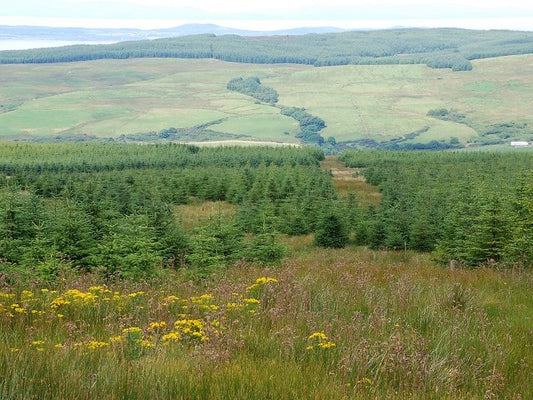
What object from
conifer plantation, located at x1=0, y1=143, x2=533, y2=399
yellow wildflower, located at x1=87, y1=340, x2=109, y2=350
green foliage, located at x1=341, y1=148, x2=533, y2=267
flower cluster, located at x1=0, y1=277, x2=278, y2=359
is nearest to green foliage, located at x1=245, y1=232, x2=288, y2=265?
conifer plantation, located at x1=0, y1=143, x2=533, y2=399

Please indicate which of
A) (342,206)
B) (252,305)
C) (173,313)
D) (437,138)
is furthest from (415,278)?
(437,138)

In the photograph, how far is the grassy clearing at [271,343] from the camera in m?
4.51

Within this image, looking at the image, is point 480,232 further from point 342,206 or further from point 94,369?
point 342,206

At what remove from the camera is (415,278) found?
33.4ft

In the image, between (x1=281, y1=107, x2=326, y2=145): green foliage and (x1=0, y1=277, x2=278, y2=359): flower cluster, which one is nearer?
(x1=0, y1=277, x2=278, y2=359): flower cluster

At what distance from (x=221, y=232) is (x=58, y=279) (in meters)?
7.50

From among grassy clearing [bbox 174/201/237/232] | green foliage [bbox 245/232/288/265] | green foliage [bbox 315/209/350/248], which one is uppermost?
green foliage [bbox 245/232/288/265]

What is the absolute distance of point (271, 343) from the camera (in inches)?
229

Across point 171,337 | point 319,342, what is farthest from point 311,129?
point 171,337

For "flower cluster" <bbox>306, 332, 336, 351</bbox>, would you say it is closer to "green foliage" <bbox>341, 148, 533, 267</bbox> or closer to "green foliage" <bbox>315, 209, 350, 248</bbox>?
"green foliage" <bbox>341, 148, 533, 267</bbox>

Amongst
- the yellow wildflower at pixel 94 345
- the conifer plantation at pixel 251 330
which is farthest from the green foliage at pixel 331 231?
the yellow wildflower at pixel 94 345

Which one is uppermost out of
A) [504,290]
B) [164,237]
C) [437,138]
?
[504,290]

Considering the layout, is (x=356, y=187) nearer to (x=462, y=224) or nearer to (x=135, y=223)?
(x=462, y=224)

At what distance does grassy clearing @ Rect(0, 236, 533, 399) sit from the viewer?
451 centimetres
